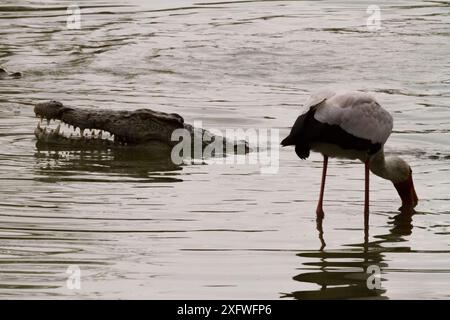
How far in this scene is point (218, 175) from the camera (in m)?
12.4

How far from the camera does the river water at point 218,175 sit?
28.5 feet

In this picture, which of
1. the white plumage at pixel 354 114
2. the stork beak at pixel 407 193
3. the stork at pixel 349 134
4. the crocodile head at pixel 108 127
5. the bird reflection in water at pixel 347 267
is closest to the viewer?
the bird reflection in water at pixel 347 267

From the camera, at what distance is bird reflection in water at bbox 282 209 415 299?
27.4 feet

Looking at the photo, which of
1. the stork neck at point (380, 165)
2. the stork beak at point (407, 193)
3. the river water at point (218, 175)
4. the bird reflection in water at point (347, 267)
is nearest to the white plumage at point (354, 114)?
the stork neck at point (380, 165)

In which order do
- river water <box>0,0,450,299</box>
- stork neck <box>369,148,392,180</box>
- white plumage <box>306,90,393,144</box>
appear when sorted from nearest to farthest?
1. river water <box>0,0,450,299</box>
2. white plumage <box>306,90,393,144</box>
3. stork neck <box>369,148,392,180</box>

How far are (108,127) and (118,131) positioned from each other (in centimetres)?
14

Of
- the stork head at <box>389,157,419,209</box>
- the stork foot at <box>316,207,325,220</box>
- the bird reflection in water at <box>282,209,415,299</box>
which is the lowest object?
the bird reflection in water at <box>282,209,415,299</box>

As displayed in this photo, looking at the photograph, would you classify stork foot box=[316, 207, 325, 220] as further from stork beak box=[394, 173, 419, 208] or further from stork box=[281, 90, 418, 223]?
stork beak box=[394, 173, 419, 208]

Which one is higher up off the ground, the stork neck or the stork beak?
the stork neck

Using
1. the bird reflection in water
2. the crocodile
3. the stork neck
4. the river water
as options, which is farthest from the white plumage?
the crocodile

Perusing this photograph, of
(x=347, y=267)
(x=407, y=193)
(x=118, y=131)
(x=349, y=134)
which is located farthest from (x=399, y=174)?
(x=118, y=131)

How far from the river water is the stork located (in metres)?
0.30

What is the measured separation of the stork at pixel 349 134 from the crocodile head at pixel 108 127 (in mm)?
2993

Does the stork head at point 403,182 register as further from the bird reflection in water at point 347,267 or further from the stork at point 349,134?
the bird reflection in water at point 347,267
